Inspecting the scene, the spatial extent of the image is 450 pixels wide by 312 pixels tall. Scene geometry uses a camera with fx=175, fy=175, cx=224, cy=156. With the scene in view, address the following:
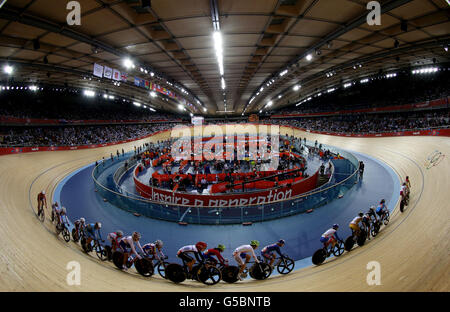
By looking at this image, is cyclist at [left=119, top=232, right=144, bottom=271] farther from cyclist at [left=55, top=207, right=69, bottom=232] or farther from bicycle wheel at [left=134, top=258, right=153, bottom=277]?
cyclist at [left=55, top=207, right=69, bottom=232]

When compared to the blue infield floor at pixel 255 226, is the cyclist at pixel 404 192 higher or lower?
higher

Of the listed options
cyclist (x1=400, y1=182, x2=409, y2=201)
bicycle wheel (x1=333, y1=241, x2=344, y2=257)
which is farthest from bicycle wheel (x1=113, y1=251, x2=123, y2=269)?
cyclist (x1=400, y1=182, x2=409, y2=201)

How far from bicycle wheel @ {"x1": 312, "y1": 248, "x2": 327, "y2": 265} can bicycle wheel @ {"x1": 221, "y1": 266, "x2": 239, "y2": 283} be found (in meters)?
2.27

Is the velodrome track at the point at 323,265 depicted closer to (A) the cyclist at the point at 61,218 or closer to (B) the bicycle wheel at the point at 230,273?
(B) the bicycle wheel at the point at 230,273

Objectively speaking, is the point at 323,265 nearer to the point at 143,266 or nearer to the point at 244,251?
the point at 244,251

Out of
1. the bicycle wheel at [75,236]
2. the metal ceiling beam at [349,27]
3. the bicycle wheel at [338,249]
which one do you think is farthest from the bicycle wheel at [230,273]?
the metal ceiling beam at [349,27]

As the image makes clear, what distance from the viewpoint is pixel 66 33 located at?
6.89m

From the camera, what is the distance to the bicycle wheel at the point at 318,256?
15.9 feet

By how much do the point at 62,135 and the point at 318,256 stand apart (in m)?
34.4

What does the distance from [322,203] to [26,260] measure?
1086cm

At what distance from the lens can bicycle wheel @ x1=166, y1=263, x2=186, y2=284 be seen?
13.6 feet

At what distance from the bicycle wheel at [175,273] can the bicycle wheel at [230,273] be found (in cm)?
96

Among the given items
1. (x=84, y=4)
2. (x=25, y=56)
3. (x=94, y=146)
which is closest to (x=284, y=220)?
(x=84, y=4)

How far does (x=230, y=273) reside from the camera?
4.23m
